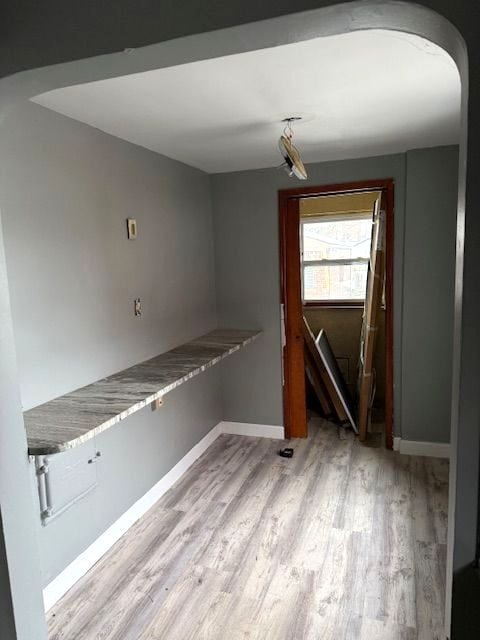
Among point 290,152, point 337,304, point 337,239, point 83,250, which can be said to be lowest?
point 337,304

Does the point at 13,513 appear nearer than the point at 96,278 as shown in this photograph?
Yes

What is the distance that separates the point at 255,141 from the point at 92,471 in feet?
7.01

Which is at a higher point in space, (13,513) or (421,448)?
(13,513)

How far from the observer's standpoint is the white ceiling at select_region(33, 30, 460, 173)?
1.61 m

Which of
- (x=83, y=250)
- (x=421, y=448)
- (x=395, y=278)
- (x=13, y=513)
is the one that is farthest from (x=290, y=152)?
(x=421, y=448)

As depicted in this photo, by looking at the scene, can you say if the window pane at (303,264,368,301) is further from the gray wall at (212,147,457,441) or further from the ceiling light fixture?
the ceiling light fixture

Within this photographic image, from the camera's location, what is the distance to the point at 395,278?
339 cm

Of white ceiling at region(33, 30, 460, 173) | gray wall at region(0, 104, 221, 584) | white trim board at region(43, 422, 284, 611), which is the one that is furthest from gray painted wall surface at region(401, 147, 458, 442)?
gray wall at region(0, 104, 221, 584)

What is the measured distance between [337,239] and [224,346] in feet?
7.12

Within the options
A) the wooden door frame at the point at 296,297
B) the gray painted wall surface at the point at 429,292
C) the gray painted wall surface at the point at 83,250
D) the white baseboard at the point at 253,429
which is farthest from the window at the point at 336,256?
the gray painted wall surface at the point at 83,250

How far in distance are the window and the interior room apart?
63 cm

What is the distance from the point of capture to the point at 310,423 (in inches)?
169

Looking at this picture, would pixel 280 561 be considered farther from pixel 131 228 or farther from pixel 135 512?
pixel 131 228

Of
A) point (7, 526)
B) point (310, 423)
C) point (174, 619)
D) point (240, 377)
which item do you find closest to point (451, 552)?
point (7, 526)
